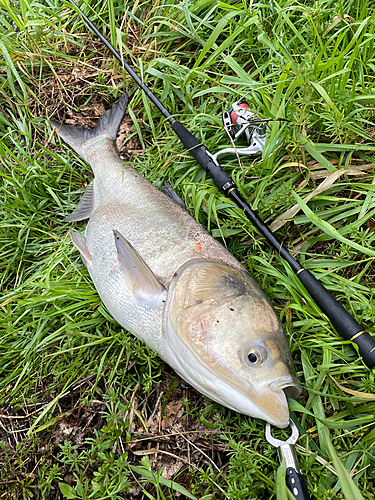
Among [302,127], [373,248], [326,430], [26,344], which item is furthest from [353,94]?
[26,344]

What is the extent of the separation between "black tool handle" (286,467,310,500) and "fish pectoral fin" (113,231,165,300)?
1234mm

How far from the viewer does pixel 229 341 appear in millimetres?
1982

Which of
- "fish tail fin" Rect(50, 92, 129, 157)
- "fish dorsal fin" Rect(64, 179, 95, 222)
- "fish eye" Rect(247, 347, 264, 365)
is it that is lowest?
"fish eye" Rect(247, 347, 264, 365)

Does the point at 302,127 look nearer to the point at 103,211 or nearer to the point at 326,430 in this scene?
the point at 103,211

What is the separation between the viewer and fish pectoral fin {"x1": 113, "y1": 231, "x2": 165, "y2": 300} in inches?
90.4

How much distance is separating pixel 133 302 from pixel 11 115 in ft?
8.89

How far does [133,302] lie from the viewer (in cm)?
238

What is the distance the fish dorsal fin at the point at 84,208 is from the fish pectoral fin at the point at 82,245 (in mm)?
241

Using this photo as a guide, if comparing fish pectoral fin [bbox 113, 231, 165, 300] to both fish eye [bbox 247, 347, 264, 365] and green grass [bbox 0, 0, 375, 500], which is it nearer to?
green grass [bbox 0, 0, 375, 500]

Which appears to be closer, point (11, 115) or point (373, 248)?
point (373, 248)

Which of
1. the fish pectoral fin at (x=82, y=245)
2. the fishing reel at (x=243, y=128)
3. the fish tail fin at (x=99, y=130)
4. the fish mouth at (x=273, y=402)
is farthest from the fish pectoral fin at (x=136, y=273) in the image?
the fish tail fin at (x=99, y=130)

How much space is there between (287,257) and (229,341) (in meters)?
0.80

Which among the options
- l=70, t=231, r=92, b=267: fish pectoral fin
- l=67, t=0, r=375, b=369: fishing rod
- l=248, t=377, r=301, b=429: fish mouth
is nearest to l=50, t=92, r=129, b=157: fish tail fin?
l=67, t=0, r=375, b=369: fishing rod

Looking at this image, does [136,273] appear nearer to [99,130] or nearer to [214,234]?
[214,234]
